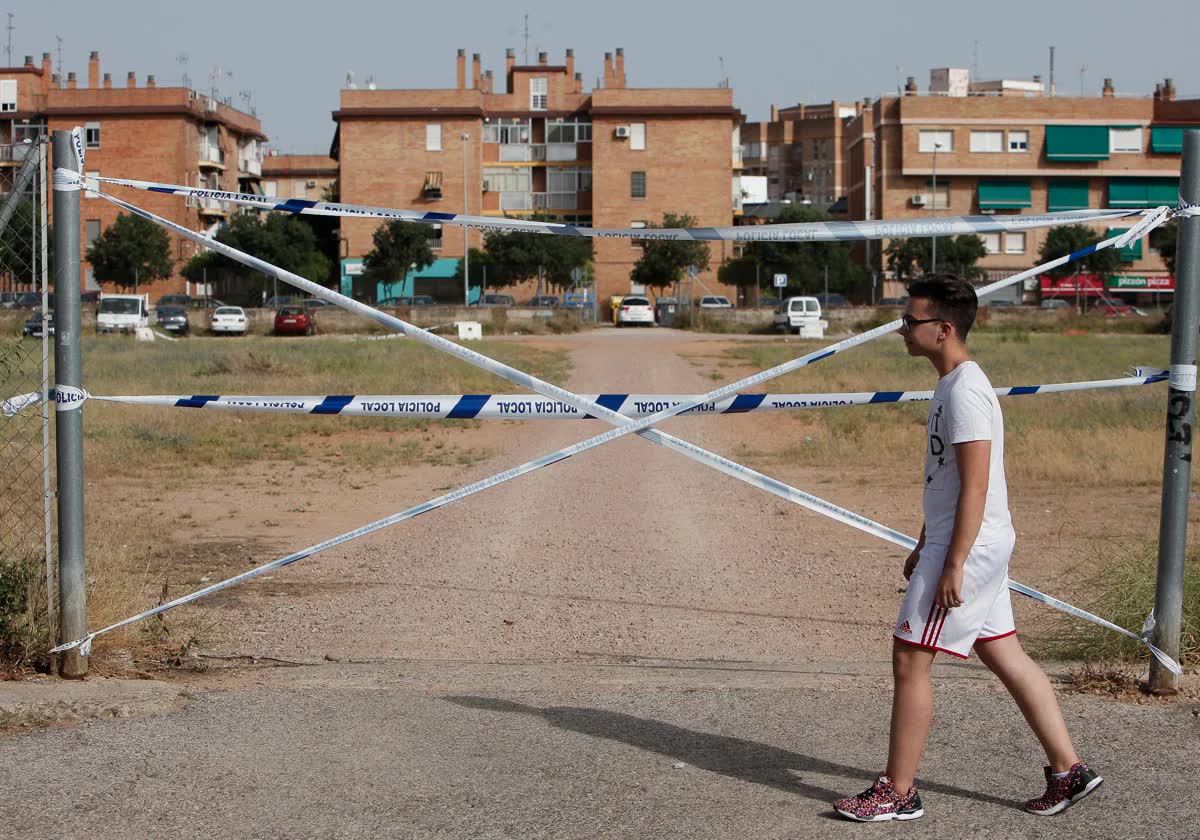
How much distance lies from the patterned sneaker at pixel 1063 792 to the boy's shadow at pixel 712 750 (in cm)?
8

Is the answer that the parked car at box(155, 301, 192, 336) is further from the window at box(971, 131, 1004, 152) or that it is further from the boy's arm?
the boy's arm

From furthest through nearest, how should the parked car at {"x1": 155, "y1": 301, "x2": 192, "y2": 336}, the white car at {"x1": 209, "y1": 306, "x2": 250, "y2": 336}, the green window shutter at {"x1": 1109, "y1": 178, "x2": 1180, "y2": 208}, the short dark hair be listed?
the green window shutter at {"x1": 1109, "y1": 178, "x2": 1180, "y2": 208}
the white car at {"x1": 209, "y1": 306, "x2": 250, "y2": 336}
the parked car at {"x1": 155, "y1": 301, "x2": 192, "y2": 336}
the short dark hair

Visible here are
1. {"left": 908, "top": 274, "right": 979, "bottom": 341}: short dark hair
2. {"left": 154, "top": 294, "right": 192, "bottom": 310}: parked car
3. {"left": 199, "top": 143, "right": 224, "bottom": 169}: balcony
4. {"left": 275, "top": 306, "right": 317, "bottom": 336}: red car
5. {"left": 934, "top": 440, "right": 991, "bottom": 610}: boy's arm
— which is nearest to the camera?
{"left": 934, "top": 440, "right": 991, "bottom": 610}: boy's arm

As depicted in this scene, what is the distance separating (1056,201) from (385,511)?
7974cm

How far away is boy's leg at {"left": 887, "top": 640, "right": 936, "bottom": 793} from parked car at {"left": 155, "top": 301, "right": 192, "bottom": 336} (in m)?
51.8

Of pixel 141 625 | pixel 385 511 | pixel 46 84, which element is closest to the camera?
pixel 141 625

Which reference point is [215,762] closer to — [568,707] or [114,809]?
[114,809]

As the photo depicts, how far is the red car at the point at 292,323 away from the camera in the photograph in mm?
53094

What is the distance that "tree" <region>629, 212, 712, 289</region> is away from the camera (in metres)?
73.9

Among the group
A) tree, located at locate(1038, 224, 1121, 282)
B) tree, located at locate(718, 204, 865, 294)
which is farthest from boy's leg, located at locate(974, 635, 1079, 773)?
tree, located at locate(718, 204, 865, 294)

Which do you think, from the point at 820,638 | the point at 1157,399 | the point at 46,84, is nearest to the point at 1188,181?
the point at 820,638

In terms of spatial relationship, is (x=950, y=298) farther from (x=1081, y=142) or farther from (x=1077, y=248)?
(x=1081, y=142)

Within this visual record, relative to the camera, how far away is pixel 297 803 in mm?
3969

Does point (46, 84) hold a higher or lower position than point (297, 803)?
higher
